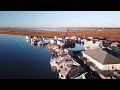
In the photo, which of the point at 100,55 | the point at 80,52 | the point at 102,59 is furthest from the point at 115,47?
the point at 80,52

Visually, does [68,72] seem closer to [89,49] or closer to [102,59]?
[102,59]

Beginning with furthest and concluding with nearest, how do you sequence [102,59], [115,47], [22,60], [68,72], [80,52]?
[80,52] → [115,47] → [102,59] → [22,60] → [68,72]

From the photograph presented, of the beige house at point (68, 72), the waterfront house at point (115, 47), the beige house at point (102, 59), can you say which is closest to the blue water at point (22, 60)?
the beige house at point (68, 72)

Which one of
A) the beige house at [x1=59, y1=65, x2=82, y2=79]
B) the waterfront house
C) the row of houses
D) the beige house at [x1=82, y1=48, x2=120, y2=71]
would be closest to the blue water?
the beige house at [x1=59, y1=65, x2=82, y2=79]

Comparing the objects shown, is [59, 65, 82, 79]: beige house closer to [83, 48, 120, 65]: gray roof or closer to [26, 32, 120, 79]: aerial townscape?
[26, 32, 120, 79]: aerial townscape
